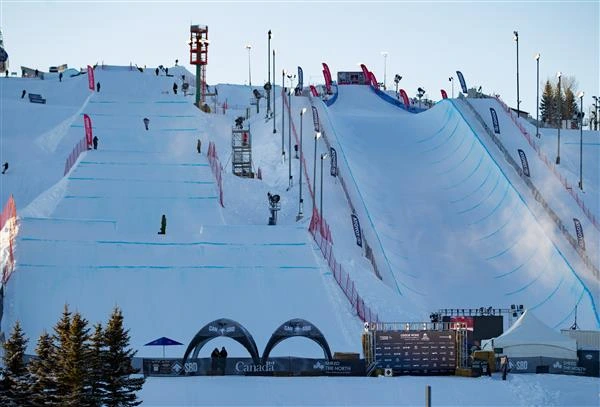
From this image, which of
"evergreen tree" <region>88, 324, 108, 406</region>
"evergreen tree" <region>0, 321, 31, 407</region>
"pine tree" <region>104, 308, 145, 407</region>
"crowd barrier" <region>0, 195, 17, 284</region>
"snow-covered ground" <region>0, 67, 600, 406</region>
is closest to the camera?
"evergreen tree" <region>88, 324, 108, 406</region>

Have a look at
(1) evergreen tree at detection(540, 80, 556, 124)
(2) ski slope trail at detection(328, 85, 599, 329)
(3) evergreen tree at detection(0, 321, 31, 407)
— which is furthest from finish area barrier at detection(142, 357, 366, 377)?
(1) evergreen tree at detection(540, 80, 556, 124)

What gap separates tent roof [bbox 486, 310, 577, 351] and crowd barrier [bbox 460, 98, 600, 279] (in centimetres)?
1285

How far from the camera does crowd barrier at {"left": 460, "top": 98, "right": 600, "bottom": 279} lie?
5516 centimetres

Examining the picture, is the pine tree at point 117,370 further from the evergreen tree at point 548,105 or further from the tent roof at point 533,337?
the evergreen tree at point 548,105

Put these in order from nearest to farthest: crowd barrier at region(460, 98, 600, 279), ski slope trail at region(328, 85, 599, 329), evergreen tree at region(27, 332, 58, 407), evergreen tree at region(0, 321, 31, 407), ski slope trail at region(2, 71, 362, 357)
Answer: evergreen tree at region(27, 332, 58, 407)
evergreen tree at region(0, 321, 31, 407)
ski slope trail at region(2, 71, 362, 357)
ski slope trail at region(328, 85, 599, 329)
crowd barrier at region(460, 98, 600, 279)

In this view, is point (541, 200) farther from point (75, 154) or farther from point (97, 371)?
point (97, 371)

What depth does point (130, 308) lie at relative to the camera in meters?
44.8

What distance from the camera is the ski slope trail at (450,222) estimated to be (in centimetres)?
5341

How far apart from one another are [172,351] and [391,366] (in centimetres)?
667

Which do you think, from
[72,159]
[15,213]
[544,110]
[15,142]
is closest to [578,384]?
[15,213]

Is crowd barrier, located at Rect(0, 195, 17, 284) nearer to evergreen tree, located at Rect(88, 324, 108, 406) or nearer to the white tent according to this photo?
the white tent

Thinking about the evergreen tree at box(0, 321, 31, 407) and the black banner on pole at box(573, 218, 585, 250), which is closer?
the evergreen tree at box(0, 321, 31, 407)

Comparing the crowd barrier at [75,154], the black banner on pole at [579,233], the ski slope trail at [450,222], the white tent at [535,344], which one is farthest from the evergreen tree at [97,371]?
the crowd barrier at [75,154]

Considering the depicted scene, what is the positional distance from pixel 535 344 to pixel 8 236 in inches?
694
